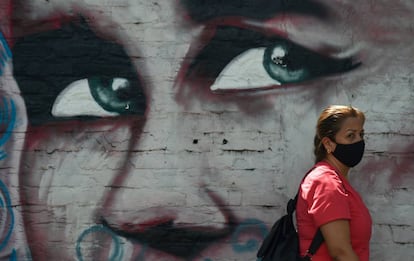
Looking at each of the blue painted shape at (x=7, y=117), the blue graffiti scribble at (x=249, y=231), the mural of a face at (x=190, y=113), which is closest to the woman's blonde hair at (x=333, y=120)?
the mural of a face at (x=190, y=113)

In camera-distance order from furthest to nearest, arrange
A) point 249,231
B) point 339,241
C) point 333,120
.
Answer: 1. point 249,231
2. point 333,120
3. point 339,241

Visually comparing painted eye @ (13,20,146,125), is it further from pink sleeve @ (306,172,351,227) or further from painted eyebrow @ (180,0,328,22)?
pink sleeve @ (306,172,351,227)

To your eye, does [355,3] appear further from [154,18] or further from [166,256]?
[166,256]

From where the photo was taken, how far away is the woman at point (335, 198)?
2.98 metres

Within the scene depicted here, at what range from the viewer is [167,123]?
4.32 metres

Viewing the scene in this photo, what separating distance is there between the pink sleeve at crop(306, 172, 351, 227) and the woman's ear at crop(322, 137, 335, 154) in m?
0.18

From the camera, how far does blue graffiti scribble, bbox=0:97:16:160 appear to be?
4.38 metres

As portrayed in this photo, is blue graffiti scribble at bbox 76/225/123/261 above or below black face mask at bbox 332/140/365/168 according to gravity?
below

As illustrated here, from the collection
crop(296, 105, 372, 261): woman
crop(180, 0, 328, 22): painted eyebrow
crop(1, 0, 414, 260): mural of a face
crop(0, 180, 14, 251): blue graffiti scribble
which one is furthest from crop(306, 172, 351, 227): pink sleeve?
crop(0, 180, 14, 251): blue graffiti scribble

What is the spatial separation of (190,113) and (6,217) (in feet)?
4.32

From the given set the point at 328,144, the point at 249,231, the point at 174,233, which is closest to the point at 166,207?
the point at 174,233

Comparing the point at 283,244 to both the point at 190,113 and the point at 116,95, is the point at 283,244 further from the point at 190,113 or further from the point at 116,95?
the point at 116,95

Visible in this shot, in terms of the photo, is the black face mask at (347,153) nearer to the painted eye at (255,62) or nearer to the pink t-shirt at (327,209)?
the pink t-shirt at (327,209)

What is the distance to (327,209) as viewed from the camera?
298 cm
